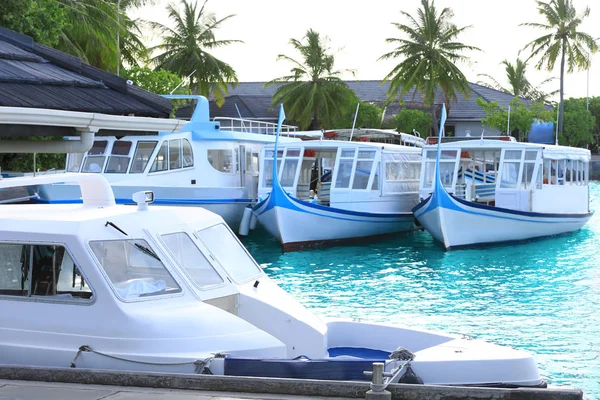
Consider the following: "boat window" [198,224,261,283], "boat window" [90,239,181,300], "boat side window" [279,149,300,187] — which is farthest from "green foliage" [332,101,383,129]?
"boat window" [90,239,181,300]

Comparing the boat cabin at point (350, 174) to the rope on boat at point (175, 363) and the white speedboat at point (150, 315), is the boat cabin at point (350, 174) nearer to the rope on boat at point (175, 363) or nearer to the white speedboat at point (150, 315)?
the white speedboat at point (150, 315)

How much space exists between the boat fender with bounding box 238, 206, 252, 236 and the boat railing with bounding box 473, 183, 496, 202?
704 cm

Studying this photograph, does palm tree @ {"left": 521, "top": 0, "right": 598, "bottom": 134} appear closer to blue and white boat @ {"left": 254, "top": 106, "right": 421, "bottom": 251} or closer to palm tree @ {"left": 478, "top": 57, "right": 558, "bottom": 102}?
palm tree @ {"left": 478, "top": 57, "right": 558, "bottom": 102}

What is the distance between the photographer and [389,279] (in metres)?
21.3

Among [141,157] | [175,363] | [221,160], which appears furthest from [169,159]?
[175,363]

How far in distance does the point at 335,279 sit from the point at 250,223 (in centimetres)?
833

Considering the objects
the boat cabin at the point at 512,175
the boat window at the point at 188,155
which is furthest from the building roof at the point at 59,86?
the boat cabin at the point at 512,175

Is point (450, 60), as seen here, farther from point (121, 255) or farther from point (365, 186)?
point (121, 255)

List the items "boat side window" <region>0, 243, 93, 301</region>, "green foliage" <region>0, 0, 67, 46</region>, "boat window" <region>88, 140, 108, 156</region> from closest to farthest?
"boat side window" <region>0, 243, 93, 301</region> < "green foliage" <region>0, 0, 67, 46</region> < "boat window" <region>88, 140, 108, 156</region>

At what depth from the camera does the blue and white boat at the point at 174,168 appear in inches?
1091

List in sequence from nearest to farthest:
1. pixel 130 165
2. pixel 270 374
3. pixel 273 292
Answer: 1. pixel 270 374
2. pixel 273 292
3. pixel 130 165

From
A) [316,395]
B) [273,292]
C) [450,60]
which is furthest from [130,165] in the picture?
[450,60]

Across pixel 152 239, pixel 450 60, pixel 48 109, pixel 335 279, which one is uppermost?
pixel 450 60

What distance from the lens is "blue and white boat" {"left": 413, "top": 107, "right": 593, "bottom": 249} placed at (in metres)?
26.6
